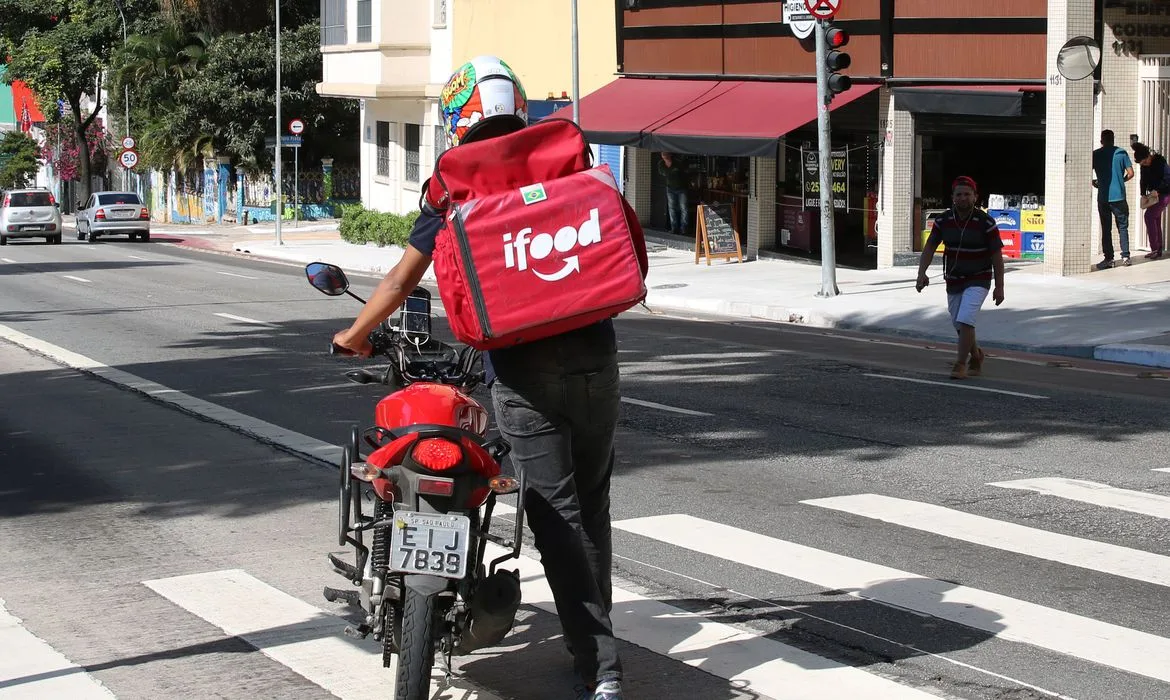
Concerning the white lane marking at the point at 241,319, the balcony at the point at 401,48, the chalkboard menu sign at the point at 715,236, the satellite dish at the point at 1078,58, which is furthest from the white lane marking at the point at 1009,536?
the balcony at the point at 401,48

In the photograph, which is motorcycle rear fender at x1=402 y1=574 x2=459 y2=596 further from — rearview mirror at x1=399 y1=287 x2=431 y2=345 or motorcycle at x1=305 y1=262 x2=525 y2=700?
rearview mirror at x1=399 y1=287 x2=431 y2=345

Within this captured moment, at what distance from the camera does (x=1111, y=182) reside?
21.1 meters

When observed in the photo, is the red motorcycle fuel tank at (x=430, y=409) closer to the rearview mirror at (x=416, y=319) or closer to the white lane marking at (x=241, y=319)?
the rearview mirror at (x=416, y=319)

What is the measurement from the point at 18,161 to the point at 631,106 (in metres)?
61.7

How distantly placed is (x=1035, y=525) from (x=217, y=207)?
172 ft

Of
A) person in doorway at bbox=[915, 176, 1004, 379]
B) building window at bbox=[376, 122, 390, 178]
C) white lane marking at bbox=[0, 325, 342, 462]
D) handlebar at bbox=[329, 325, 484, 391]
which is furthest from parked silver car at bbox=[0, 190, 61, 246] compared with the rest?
handlebar at bbox=[329, 325, 484, 391]

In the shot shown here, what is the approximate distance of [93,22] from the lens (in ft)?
213

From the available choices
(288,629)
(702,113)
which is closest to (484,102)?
(288,629)

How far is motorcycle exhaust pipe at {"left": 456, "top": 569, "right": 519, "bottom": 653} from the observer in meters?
4.77

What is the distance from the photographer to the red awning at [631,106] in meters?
28.6

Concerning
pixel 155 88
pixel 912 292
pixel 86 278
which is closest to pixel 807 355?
pixel 912 292

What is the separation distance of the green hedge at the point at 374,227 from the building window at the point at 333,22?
638 cm

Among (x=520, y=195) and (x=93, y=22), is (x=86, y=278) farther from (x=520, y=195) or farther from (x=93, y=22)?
(x=93, y=22)

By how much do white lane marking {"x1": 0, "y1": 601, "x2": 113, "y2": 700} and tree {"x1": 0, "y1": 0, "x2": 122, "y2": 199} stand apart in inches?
2462
